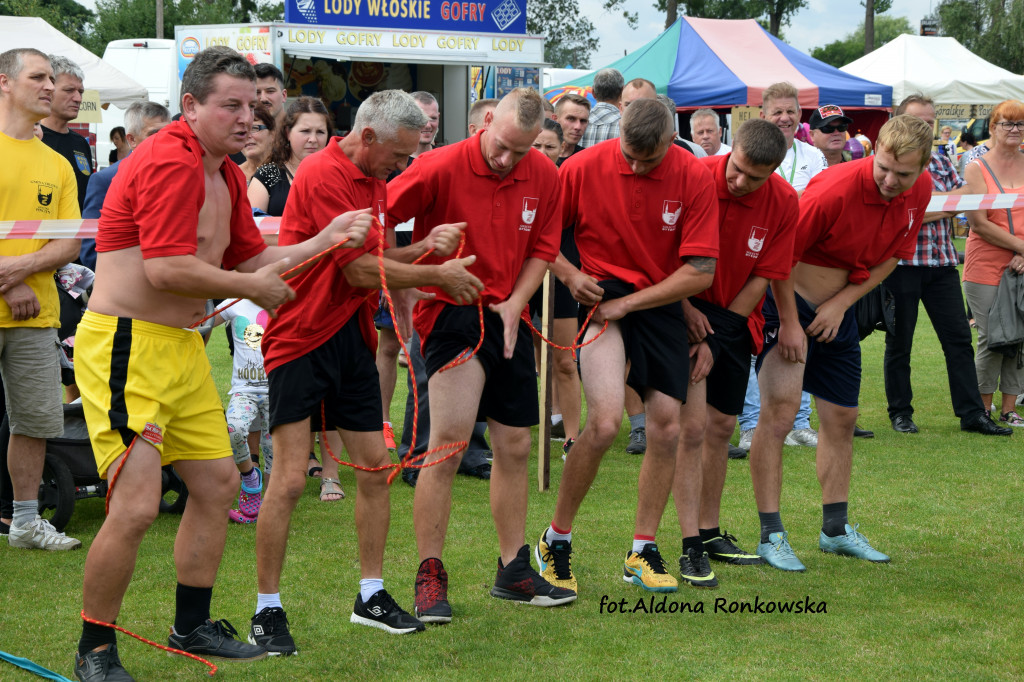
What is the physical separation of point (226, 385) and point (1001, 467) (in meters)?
6.27

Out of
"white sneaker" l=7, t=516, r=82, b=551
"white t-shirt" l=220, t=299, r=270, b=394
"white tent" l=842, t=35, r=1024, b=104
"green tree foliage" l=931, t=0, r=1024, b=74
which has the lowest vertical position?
"white sneaker" l=7, t=516, r=82, b=551

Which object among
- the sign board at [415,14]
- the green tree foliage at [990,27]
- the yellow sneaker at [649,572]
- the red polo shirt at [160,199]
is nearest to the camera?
the red polo shirt at [160,199]

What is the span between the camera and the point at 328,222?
3910mm

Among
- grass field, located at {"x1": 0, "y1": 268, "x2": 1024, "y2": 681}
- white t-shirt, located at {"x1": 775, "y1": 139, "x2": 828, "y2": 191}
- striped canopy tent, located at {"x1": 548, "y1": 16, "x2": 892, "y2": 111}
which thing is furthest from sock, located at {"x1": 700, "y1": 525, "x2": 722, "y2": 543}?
striped canopy tent, located at {"x1": 548, "y1": 16, "x2": 892, "y2": 111}

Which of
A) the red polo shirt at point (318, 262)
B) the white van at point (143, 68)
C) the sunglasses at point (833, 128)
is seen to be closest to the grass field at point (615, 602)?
the red polo shirt at point (318, 262)

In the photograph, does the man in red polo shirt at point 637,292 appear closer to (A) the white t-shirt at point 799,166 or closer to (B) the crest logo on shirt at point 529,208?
(B) the crest logo on shirt at point 529,208

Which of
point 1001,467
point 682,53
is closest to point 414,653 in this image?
point 1001,467

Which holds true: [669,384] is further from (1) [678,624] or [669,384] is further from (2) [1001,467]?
(2) [1001,467]

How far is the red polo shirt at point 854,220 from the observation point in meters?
4.93

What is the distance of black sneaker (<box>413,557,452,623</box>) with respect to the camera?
4.23 meters

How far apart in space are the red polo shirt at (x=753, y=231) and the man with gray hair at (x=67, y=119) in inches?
138

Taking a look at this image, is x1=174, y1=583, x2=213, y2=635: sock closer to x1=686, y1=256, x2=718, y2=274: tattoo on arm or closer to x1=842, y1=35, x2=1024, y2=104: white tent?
x1=686, y1=256, x2=718, y2=274: tattoo on arm

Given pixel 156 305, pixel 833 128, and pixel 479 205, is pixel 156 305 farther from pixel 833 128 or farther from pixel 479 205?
pixel 833 128

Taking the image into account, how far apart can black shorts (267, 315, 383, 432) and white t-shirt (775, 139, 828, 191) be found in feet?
14.5
